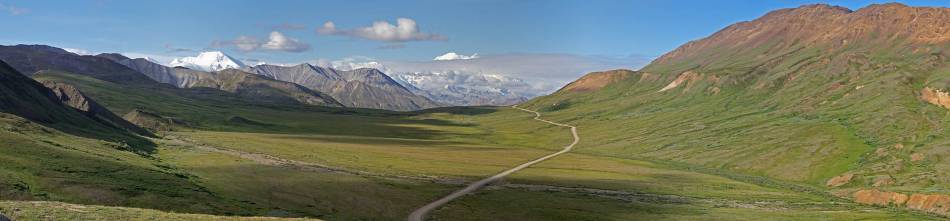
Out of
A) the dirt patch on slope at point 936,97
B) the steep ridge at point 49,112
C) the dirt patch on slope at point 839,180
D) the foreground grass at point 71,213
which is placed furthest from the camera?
the dirt patch on slope at point 936,97

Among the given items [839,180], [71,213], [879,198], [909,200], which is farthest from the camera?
[839,180]

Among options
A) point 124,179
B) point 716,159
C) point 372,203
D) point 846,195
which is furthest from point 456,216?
point 716,159

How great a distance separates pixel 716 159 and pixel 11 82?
17536 cm

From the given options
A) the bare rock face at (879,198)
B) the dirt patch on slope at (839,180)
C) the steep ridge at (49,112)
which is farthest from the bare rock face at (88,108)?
the dirt patch on slope at (839,180)

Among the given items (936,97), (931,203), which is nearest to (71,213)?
(931,203)

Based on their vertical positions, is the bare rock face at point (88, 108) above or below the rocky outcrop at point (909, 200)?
above

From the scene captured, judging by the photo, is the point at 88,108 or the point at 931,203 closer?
the point at 931,203

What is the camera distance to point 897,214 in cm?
9394

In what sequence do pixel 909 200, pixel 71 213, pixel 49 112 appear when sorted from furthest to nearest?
pixel 49 112 < pixel 909 200 < pixel 71 213

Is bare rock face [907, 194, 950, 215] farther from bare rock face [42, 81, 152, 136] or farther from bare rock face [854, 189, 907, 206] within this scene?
bare rock face [42, 81, 152, 136]

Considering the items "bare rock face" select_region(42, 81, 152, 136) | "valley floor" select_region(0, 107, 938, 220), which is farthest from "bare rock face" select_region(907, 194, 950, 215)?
"bare rock face" select_region(42, 81, 152, 136)

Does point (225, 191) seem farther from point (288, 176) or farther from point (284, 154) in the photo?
point (284, 154)

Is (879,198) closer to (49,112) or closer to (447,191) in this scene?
(447,191)

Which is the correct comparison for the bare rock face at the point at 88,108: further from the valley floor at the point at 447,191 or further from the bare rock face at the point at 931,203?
the bare rock face at the point at 931,203
